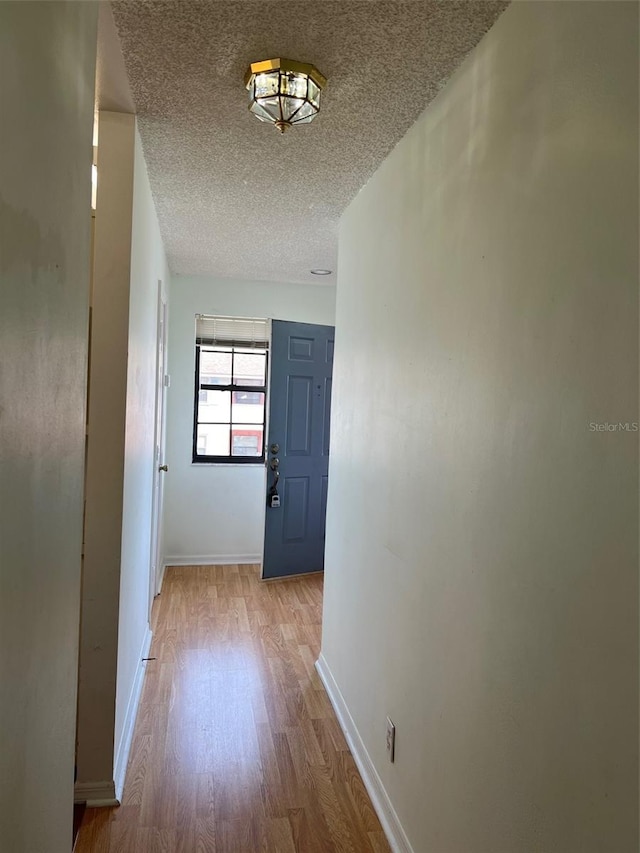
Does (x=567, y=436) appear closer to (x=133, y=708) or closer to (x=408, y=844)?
(x=408, y=844)

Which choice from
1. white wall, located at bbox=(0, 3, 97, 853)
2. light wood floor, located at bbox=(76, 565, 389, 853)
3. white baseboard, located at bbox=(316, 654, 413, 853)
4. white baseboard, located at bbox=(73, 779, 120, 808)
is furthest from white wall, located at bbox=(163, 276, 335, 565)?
white wall, located at bbox=(0, 3, 97, 853)

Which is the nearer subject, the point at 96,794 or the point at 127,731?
the point at 96,794

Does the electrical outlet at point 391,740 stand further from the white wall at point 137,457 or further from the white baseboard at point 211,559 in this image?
the white baseboard at point 211,559

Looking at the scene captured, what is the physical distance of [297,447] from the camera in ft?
15.5

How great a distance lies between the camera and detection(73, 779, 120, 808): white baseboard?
6.72ft

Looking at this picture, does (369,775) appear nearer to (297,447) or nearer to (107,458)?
(107,458)

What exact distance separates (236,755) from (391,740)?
0.75 meters

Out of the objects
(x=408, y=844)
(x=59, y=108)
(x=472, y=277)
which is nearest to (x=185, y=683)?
(x=408, y=844)

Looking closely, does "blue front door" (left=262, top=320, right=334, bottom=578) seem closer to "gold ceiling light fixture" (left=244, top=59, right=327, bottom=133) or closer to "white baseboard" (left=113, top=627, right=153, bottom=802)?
"white baseboard" (left=113, top=627, right=153, bottom=802)

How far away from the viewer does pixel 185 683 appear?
2.93 metres

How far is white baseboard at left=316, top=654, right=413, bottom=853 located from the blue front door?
1.72 m

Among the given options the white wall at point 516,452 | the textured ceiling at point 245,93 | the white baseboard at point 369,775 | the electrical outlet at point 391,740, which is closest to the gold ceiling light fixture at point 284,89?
the textured ceiling at point 245,93

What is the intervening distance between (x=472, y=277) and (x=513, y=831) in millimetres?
1237

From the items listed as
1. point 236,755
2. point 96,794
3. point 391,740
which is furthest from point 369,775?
point 96,794
